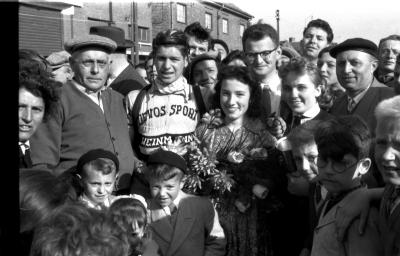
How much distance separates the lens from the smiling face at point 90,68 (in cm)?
331

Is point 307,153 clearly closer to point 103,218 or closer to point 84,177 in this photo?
point 84,177

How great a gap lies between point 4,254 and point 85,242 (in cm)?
42

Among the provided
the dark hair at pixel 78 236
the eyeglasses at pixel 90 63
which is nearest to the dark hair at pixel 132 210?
the eyeglasses at pixel 90 63

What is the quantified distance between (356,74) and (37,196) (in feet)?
8.05

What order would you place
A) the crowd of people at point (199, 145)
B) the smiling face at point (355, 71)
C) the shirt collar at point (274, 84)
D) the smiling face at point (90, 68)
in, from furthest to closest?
the shirt collar at point (274, 84), the smiling face at point (355, 71), the smiling face at point (90, 68), the crowd of people at point (199, 145)

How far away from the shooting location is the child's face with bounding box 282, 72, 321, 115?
3389 millimetres

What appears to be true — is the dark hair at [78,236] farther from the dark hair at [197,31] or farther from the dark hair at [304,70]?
the dark hair at [197,31]

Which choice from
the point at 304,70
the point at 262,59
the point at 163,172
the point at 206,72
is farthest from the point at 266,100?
the point at 206,72

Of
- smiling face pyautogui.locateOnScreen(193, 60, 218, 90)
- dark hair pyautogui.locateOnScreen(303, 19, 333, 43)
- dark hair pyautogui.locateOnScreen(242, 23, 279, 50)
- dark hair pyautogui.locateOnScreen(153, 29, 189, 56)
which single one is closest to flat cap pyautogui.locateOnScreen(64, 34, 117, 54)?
dark hair pyautogui.locateOnScreen(153, 29, 189, 56)

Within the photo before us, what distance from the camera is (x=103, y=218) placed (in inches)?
59.8

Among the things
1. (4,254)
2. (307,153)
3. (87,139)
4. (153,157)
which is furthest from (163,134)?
(4,254)

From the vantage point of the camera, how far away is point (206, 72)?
4.81 m

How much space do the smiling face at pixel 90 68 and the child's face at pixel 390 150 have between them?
194cm

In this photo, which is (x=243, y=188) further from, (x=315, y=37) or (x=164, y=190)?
(x=315, y=37)
